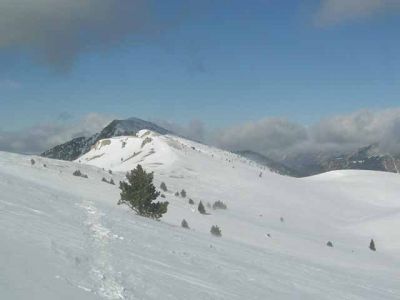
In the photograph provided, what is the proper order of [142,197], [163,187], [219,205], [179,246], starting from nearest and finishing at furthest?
[179,246], [142,197], [219,205], [163,187]

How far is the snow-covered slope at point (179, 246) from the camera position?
1016 centimetres

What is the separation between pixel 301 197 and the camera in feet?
174

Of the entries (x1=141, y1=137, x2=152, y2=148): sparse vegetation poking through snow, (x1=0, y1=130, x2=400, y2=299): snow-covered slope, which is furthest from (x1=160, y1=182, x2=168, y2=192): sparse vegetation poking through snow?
(x1=141, y1=137, x2=152, y2=148): sparse vegetation poking through snow

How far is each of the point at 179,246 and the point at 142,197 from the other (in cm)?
1036

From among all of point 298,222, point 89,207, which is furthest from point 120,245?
point 298,222

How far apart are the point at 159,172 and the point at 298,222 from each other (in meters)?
16.8

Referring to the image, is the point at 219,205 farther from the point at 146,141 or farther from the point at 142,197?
the point at 146,141

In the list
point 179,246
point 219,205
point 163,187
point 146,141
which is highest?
point 146,141

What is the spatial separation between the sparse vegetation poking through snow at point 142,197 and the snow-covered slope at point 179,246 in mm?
708

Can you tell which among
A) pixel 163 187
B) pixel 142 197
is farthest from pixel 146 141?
pixel 142 197

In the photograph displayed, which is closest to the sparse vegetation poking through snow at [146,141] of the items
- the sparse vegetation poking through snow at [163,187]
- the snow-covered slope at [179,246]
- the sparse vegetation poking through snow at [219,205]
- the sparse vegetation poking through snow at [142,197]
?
the snow-covered slope at [179,246]

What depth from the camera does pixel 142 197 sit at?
27562mm

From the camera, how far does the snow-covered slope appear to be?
10156mm

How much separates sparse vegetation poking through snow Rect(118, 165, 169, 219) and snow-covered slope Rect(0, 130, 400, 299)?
708 mm
